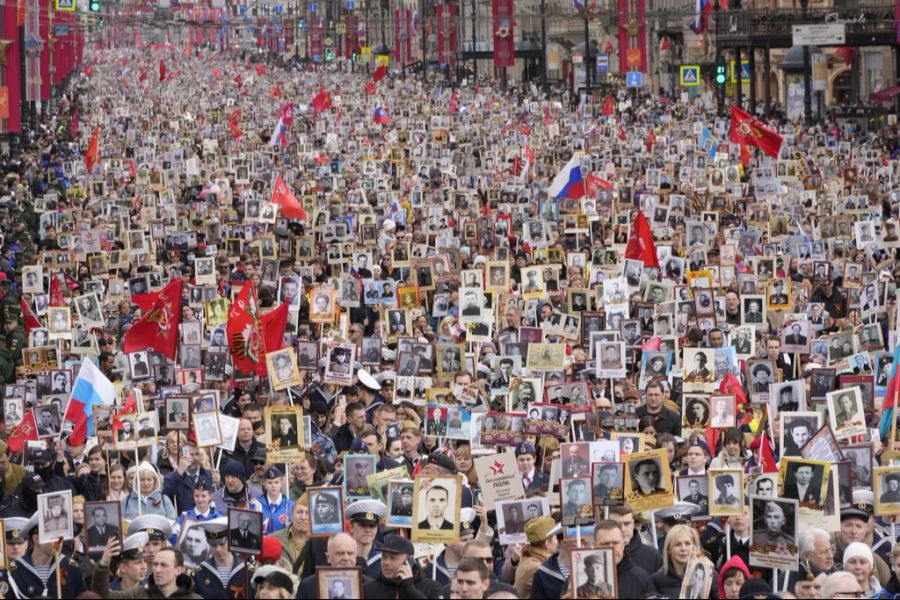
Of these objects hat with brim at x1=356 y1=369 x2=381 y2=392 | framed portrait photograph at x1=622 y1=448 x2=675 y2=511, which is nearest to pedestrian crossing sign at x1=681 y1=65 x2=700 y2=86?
hat with brim at x1=356 y1=369 x2=381 y2=392

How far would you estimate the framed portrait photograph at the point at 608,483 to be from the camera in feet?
40.9

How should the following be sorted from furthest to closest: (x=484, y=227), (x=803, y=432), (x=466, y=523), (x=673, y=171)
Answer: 1. (x=673, y=171)
2. (x=484, y=227)
3. (x=803, y=432)
4. (x=466, y=523)

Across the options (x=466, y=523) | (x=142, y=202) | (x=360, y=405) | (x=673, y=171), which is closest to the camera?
(x=466, y=523)

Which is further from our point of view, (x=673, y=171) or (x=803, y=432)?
(x=673, y=171)

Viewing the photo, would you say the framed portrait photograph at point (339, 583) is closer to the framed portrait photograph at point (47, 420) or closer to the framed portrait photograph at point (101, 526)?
the framed portrait photograph at point (101, 526)

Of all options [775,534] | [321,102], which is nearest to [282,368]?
[775,534]

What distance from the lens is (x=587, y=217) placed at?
105 feet

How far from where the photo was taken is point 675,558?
11.4 metres

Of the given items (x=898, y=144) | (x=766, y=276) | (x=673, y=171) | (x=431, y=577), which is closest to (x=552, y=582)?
(x=431, y=577)

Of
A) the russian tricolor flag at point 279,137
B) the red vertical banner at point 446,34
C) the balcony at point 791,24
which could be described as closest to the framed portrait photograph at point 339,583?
the russian tricolor flag at point 279,137

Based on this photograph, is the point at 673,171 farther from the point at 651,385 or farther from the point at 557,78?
the point at 557,78

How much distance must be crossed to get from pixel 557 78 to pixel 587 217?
82.0 metres

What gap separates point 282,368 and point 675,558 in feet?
24.7

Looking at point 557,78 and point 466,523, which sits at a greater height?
point 557,78
